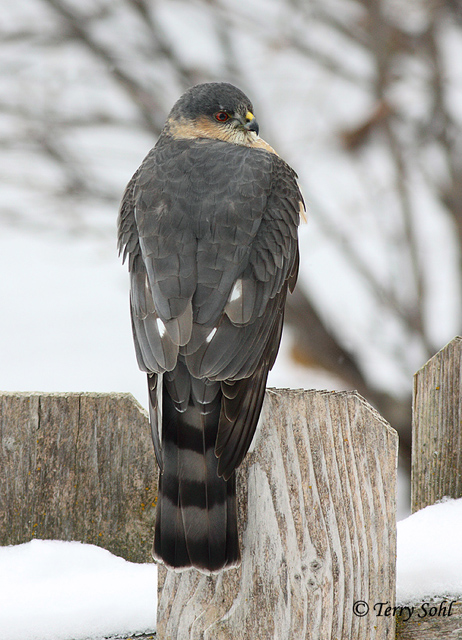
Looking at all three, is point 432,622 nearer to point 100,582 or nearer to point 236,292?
point 100,582

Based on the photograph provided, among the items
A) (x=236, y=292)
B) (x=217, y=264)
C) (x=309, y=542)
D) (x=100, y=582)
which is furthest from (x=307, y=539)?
(x=217, y=264)

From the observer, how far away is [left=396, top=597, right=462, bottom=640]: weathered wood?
1603mm

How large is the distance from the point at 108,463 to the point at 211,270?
2.00 ft

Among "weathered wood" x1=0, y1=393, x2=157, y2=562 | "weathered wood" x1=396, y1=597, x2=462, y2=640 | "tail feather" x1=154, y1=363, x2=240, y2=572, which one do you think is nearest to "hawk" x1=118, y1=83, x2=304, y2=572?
"tail feather" x1=154, y1=363, x2=240, y2=572

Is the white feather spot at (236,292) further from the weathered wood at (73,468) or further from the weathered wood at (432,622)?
the weathered wood at (432,622)

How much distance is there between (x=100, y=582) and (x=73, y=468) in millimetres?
281

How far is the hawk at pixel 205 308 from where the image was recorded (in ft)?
5.25

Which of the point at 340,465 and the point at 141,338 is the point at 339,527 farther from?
the point at 141,338

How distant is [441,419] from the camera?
195cm

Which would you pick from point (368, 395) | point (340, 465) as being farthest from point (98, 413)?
point (368, 395)

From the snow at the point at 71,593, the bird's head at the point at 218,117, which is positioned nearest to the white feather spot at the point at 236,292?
the snow at the point at 71,593

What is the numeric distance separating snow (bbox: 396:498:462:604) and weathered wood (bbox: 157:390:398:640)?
0.11 m

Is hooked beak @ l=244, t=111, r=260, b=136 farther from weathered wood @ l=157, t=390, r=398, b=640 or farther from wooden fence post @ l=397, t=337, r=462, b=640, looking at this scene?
weathered wood @ l=157, t=390, r=398, b=640

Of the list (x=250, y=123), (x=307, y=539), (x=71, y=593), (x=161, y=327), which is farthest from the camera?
(x=250, y=123)
